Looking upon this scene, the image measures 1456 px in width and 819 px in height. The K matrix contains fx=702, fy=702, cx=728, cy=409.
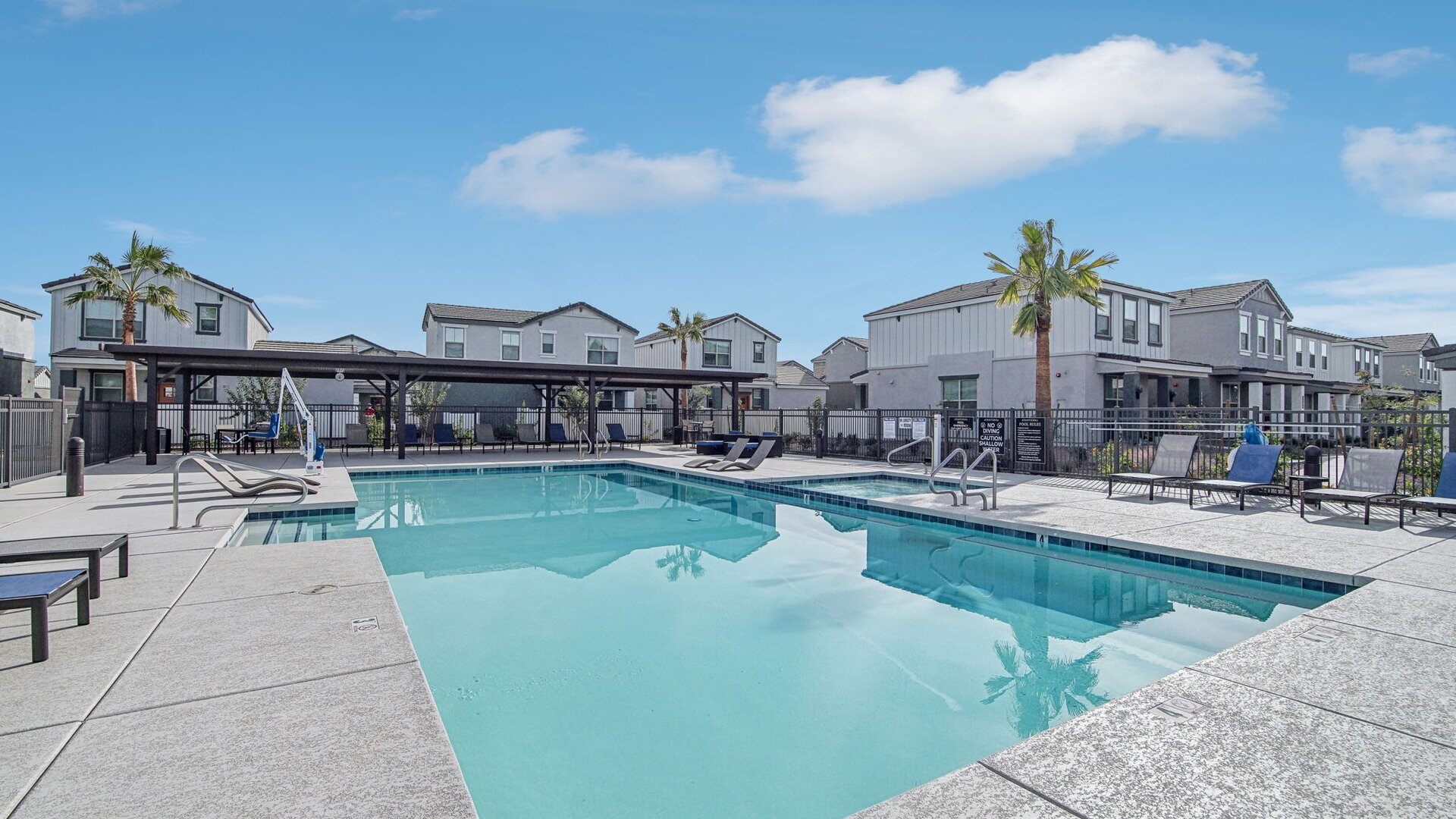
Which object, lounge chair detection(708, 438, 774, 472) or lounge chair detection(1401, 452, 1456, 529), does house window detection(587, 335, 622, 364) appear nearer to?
lounge chair detection(708, 438, 774, 472)

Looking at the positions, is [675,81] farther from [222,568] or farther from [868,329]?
→ [868,329]

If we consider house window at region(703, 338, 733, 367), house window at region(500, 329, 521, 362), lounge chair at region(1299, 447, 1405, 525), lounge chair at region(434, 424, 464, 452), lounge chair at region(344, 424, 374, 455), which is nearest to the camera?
lounge chair at region(1299, 447, 1405, 525)

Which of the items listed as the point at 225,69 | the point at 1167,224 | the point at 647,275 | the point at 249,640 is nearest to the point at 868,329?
the point at 647,275

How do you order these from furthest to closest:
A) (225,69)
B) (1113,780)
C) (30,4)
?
(225,69)
(30,4)
(1113,780)

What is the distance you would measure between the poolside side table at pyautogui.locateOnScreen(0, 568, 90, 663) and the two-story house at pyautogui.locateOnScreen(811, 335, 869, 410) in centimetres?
3117

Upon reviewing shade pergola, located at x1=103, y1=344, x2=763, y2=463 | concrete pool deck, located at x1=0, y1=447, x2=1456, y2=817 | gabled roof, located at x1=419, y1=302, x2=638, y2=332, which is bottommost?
concrete pool deck, located at x1=0, y1=447, x2=1456, y2=817

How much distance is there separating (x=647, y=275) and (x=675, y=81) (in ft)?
47.7

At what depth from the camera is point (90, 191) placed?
14.5m

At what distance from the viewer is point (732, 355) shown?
34562 millimetres

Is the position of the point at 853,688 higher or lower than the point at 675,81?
lower

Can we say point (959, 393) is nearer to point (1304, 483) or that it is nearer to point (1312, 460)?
point (1312, 460)

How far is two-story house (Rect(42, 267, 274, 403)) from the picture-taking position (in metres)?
23.6

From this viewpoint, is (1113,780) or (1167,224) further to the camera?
(1167,224)

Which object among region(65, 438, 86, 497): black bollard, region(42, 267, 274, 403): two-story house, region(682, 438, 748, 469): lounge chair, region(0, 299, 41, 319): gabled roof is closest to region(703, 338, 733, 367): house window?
region(682, 438, 748, 469): lounge chair
